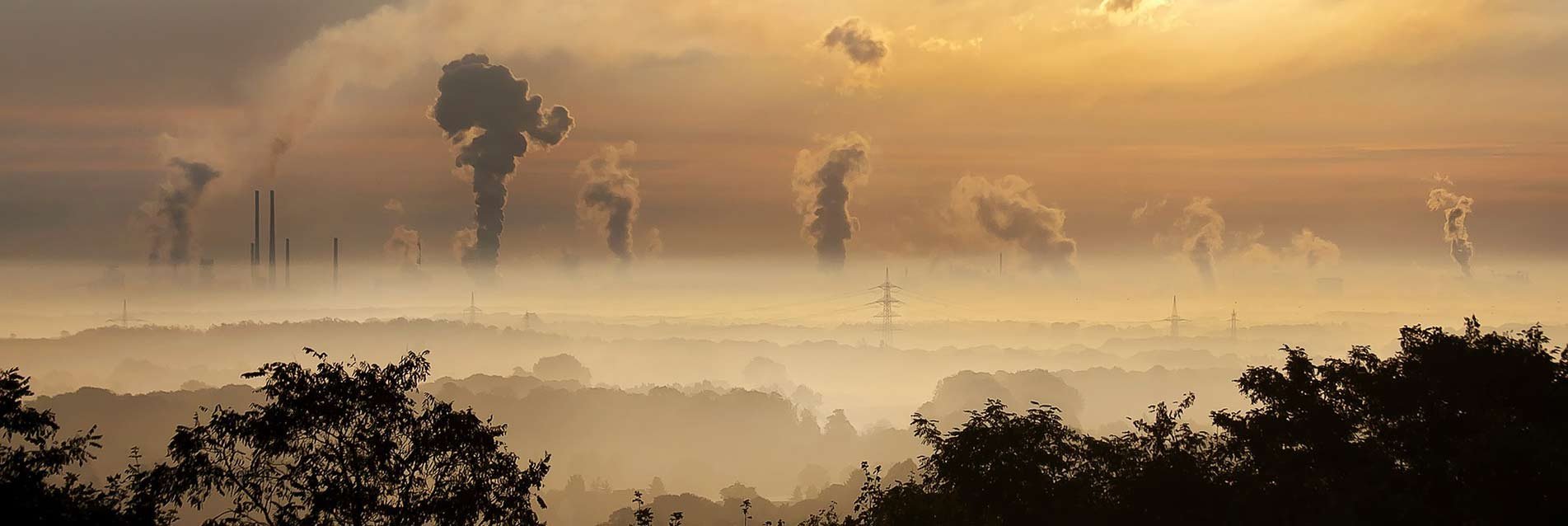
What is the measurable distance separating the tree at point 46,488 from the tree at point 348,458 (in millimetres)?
901

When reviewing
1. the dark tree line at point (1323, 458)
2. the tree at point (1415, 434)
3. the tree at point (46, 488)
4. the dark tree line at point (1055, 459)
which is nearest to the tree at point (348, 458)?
the dark tree line at point (1055, 459)

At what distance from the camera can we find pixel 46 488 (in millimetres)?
26297

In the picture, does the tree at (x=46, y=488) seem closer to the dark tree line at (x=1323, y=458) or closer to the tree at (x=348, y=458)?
the tree at (x=348, y=458)

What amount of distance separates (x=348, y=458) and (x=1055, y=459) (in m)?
19.8

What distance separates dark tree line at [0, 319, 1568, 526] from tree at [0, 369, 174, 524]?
0.17 feet

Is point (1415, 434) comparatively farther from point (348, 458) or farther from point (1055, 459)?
point (348, 458)

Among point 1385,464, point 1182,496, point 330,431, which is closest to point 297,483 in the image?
point 330,431

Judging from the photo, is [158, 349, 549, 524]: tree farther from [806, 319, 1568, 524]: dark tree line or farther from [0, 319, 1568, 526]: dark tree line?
[806, 319, 1568, 524]: dark tree line

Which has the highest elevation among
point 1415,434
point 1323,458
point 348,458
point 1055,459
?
point 348,458

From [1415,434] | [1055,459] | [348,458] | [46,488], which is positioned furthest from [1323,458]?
[46,488]

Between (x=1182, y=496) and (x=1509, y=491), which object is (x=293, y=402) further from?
(x=1509, y=491)

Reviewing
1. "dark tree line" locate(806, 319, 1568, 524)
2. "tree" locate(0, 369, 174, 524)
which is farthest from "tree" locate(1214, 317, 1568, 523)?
"tree" locate(0, 369, 174, 524)

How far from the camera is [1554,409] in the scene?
105ft

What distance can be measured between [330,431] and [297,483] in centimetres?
123
